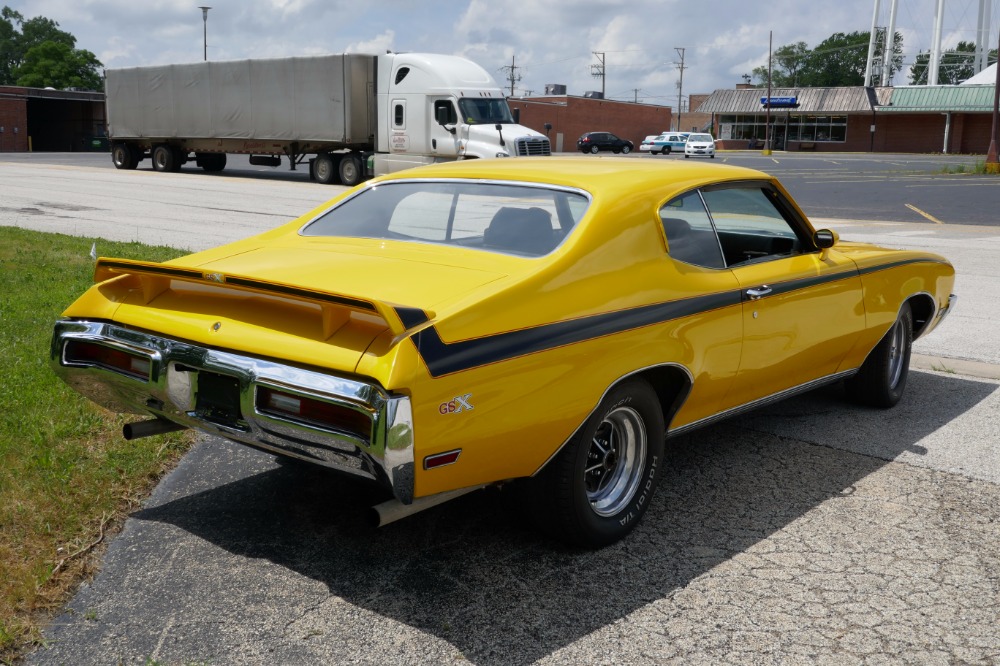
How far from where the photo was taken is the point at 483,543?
4.03m

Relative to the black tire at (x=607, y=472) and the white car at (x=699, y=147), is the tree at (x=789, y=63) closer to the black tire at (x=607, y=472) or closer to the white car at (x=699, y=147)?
the white car at (x=699, y=147)

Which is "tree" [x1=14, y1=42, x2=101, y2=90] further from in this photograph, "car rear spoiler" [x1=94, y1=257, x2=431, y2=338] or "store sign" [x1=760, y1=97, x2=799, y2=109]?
"car rear spoiler" [x1=94, y1=257, x2=431, y2=338]

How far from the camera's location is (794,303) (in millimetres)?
4875

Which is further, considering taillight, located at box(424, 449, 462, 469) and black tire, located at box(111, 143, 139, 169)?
black tire, located at box(111, 143, 139, 169)

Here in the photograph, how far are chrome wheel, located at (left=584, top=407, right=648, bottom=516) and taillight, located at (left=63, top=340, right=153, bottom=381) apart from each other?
1.75 meters

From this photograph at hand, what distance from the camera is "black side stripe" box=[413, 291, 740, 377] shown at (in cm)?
320

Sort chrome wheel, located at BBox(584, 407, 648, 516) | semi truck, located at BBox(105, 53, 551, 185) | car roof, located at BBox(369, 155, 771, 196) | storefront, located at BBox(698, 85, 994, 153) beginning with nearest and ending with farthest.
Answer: chrome wheel, located at BBox(584, 407, 648, 516) → car roof, located at BBox(369, 155, 771, 196) → semi truck, located at BBox(105, 53, 551, 185) → storefront, located at BBox(698, 85, 994, 153)

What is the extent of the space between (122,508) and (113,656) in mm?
1313

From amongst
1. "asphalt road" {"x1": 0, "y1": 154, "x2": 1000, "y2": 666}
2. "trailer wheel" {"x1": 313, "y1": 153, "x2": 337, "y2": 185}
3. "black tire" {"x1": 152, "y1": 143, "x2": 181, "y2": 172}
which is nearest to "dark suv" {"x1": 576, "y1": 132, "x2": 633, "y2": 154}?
"black tire" {"x1": 152, "y1": 143, "x2": 181, "y2": 172}

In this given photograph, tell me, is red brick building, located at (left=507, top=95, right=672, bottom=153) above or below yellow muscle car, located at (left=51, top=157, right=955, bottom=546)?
above

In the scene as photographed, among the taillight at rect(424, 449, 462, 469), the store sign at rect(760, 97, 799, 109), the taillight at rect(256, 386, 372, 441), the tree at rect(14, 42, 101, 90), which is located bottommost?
the taillight at rect(424, 449, 462, 469)

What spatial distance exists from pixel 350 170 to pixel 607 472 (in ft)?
85.9

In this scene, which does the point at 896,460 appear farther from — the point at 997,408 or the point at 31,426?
the point at 31,426

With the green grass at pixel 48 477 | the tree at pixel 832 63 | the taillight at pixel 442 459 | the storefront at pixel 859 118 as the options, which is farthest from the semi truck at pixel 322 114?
the tree at pixel 832 63
